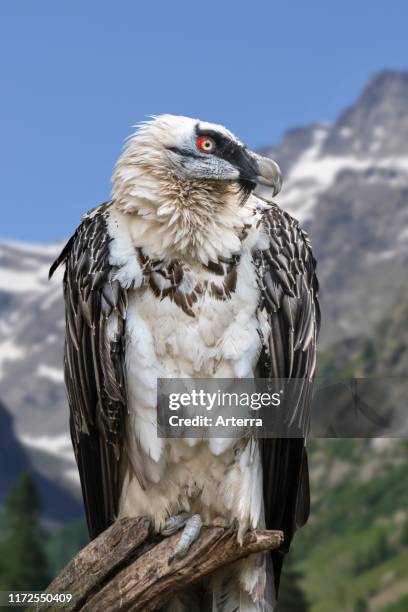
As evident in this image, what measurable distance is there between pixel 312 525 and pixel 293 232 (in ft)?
609

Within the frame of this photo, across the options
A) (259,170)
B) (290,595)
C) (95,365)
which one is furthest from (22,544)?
(259,170)

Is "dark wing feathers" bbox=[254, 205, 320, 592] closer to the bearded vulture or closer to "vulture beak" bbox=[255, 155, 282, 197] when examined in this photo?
the bearded vulture

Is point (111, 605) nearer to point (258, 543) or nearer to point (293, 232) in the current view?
point (258, 543)

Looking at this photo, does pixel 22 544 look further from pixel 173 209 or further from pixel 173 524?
pixel 173 209

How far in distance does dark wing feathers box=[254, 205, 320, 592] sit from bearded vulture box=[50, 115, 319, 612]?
1 centimetres

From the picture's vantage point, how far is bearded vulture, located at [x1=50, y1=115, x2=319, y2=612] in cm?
815

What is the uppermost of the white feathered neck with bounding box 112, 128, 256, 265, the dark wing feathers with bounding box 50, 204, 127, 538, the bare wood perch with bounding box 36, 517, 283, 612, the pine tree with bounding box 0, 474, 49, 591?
the pine tree with bounding box 0, 474, 49, 591

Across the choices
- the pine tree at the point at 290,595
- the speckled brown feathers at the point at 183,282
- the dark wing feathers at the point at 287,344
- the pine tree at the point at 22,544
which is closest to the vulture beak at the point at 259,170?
the dark wing feathers at the point at 287,344

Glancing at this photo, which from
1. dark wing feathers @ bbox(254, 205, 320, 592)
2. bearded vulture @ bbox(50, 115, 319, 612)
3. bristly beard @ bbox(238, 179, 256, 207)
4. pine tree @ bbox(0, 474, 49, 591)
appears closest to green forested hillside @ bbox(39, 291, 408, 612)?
pine tree @ bbox(0, 474, 49, 591)

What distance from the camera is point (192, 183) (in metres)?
8.52

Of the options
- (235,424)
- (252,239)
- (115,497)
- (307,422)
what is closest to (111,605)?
(115,497)

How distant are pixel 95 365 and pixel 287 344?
1789mm

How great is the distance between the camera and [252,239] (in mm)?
8539

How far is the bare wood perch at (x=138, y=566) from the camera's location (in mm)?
7941
